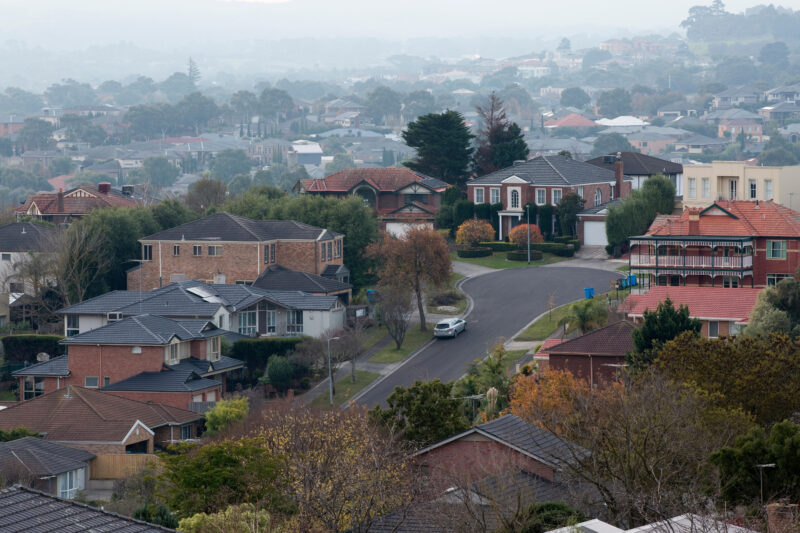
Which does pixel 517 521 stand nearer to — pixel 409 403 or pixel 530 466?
pixel 530 466

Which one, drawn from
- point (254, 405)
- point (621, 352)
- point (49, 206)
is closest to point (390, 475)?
point (621, 352)

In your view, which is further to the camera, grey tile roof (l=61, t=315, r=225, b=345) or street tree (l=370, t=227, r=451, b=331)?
street tree (l=370, t=227, r=451, b=331)

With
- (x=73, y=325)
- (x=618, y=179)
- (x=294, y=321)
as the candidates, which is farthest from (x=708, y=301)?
(x=618, y=179)

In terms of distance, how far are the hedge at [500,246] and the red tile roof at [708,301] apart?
22.3m

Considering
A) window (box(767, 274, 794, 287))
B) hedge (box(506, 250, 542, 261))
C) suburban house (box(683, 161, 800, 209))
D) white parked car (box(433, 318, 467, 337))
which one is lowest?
white parked car (box(433, 318, 467, 337))

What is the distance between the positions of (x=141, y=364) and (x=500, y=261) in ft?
88.1

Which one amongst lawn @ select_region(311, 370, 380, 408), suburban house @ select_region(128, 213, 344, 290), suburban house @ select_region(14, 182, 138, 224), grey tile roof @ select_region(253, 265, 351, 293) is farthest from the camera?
suburban house @ select_region(14, 182, 138, 224)

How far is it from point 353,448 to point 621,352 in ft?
59.7

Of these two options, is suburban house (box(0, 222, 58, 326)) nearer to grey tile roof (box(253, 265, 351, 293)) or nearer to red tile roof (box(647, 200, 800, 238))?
grey tile roof (box(253, 265, 351, 293))

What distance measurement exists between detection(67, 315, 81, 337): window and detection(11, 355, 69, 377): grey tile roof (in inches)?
192

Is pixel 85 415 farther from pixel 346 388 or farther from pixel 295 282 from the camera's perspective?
pixel 295 282

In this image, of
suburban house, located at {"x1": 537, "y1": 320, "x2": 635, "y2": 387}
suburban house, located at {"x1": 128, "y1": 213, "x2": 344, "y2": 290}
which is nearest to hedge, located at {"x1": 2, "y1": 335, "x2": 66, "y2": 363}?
suburban house, located at {"x1": 128, "y1": 213, "x2": 344, "y2": 290}

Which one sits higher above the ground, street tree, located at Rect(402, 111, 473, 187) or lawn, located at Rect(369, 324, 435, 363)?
street tree, located at Rect(402, 111, 473, 187)

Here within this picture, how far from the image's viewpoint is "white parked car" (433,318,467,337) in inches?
2571
